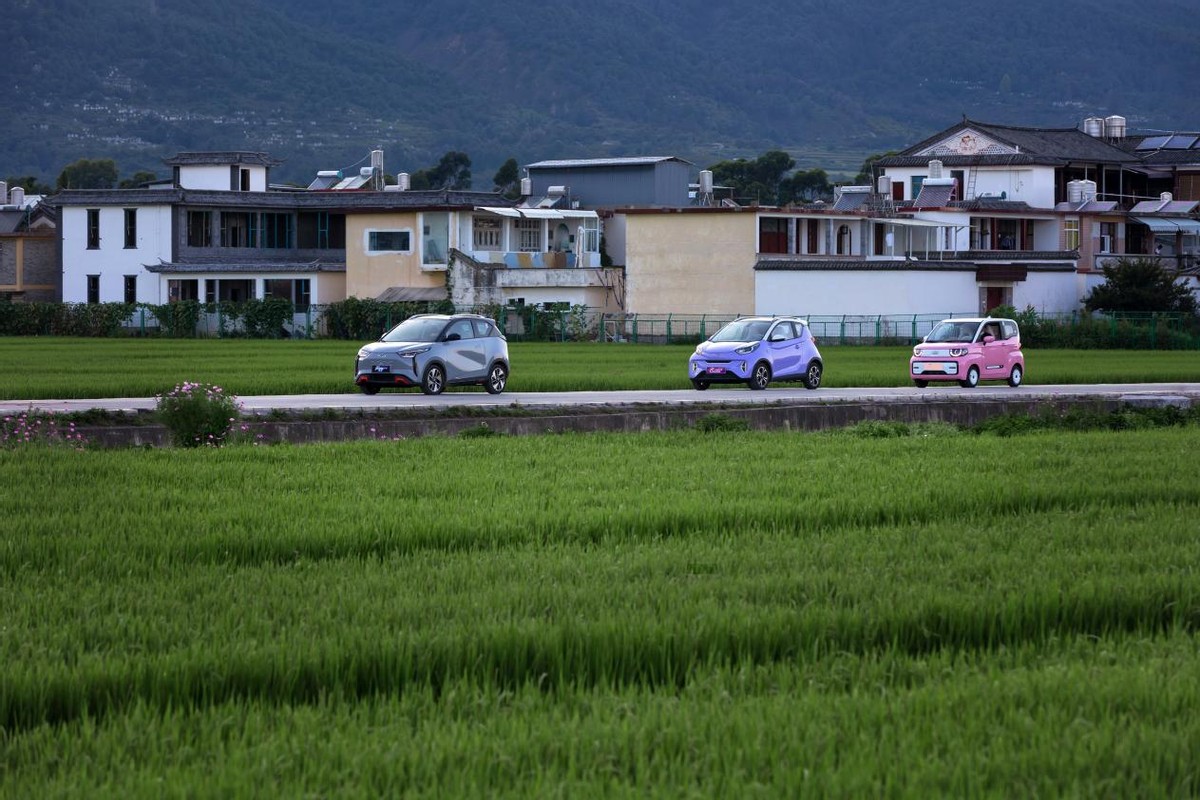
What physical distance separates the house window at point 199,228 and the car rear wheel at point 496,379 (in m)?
53.8

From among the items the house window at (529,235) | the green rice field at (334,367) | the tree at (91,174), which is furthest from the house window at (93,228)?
the tree at (91,174)

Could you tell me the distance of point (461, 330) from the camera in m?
33.5

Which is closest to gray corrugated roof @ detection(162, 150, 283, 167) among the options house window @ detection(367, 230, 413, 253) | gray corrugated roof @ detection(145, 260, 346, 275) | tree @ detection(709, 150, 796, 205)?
gray corrugated roof @ detection(145, 260, 346, 275)

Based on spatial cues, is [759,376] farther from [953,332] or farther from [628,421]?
[628,421]

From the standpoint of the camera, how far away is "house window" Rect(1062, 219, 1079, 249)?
8812 centimetres

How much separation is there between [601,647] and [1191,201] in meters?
94.2

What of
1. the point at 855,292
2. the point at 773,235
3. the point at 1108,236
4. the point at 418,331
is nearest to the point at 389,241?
the point at 773,235

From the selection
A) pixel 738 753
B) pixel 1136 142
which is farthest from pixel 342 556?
pixel 1136 142

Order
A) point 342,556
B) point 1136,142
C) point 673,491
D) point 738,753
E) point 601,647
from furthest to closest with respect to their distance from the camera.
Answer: point 1136,142
point 673,491
point 342,556
point 601,647
point 738,753

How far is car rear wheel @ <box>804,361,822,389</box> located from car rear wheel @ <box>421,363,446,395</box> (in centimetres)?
899

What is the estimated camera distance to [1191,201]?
3748 inches

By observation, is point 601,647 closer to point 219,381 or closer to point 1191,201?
point 219,381

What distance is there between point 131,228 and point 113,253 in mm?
1621

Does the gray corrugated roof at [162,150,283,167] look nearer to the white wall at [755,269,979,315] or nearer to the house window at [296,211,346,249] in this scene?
the house window at [296,211,346,249]
